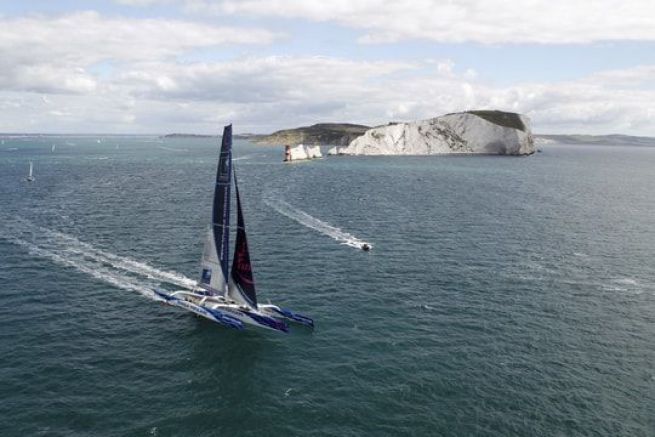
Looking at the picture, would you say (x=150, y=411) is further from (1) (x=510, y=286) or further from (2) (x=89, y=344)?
(1) (x=510, y=286)

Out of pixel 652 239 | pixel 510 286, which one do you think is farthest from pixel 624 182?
pixel 510 286

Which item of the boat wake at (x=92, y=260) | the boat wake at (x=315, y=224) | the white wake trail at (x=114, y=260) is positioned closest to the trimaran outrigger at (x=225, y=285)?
the boat wake at (x=92, y=260)

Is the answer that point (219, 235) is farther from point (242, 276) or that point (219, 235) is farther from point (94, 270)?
point (94, 270)

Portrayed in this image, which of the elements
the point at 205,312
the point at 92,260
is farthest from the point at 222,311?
the point at 92,260

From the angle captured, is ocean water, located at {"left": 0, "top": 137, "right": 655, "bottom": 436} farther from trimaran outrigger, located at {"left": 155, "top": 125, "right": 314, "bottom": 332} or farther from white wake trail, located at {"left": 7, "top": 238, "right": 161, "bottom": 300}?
trimaran outrigger, located at {"left": 155, "top": 125, "right": 314, "bottom": 332}

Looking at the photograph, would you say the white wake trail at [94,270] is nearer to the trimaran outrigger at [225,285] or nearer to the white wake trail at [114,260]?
the white wake trail at [114,260]

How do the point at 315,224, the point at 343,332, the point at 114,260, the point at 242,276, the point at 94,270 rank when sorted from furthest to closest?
1. the point at 315,224
2. the point at 114,260
3. the point at 94,270
4. the point at 242,276
5. the point at 343,332
